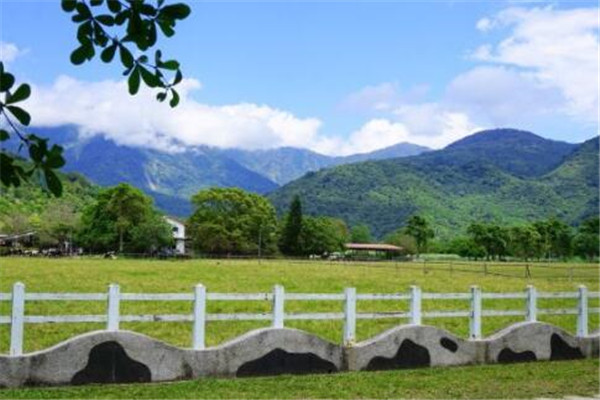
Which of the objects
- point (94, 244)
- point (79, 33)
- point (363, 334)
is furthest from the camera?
point (94, 244)

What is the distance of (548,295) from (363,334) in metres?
4.10

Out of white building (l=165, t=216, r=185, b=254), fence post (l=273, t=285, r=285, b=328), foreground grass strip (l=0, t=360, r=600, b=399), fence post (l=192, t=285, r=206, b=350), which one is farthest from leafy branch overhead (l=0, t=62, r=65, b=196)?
white building (l=165, t=216, r=185, b=254)

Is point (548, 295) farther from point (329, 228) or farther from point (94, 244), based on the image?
point (329, 228)

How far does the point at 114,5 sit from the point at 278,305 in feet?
30.9

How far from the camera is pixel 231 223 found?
111 meters

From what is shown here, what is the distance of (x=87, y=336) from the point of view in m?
10.4

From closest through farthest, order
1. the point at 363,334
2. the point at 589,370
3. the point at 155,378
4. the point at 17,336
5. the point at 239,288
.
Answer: the point at 17,336 < the point at 155,378 < the point at 589,370 < the point at 363,334 < the point at 239,288

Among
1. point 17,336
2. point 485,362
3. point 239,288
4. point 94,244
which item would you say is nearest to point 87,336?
point 17,336

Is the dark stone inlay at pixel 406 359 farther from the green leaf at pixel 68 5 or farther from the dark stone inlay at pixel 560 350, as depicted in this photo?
the green leaf at pixel 68 5

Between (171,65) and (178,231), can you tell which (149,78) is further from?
(178,231)

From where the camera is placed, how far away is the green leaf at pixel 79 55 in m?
2.60

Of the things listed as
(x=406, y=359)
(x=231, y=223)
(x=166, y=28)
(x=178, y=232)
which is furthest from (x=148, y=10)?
(x=178, y=232)

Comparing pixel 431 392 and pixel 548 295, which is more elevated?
pixel 548 295

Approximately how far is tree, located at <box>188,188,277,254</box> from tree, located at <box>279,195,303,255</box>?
2211 mm
